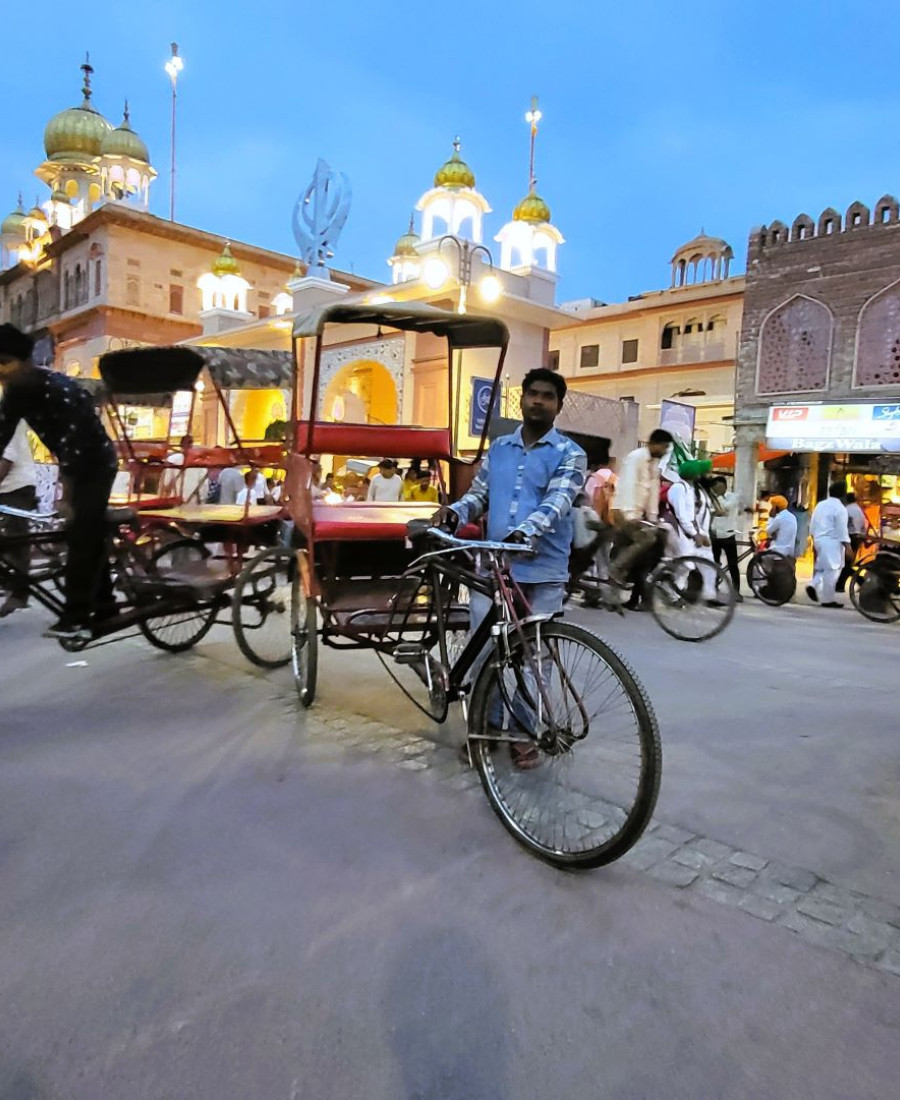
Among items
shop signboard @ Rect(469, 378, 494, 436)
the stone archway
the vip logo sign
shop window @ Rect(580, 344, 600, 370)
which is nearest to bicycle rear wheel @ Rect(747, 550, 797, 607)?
shop signboard @ Rect(469, 378, 494, 436)

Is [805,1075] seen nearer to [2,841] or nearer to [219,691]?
[2,841]

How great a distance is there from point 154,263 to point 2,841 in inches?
1348

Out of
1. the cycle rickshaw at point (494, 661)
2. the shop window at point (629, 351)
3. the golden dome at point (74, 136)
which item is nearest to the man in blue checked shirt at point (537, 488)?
the cycle rickshaw at point (494, 661)

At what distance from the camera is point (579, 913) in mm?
2705

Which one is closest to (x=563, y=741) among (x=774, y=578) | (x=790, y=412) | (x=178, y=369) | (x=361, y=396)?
(x=178, y=369)

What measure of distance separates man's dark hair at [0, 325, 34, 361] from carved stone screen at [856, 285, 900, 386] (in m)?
19.2

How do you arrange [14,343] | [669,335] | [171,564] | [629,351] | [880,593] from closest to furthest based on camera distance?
1. [14,343]
2. [171,564]
3. [880,593]
4. [669,335]
5. [629,351]

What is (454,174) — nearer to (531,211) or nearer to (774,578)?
(531,211)

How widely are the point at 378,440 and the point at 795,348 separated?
17.7 meters

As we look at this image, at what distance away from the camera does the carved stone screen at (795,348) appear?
65.3 ft

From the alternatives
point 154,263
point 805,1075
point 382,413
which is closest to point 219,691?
point 805,1075

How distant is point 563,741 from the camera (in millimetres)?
3166

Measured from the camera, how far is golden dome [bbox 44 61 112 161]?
40.5 m

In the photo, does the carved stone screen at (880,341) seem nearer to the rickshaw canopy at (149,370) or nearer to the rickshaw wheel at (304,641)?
the rickshaw canopy at (149,370)
